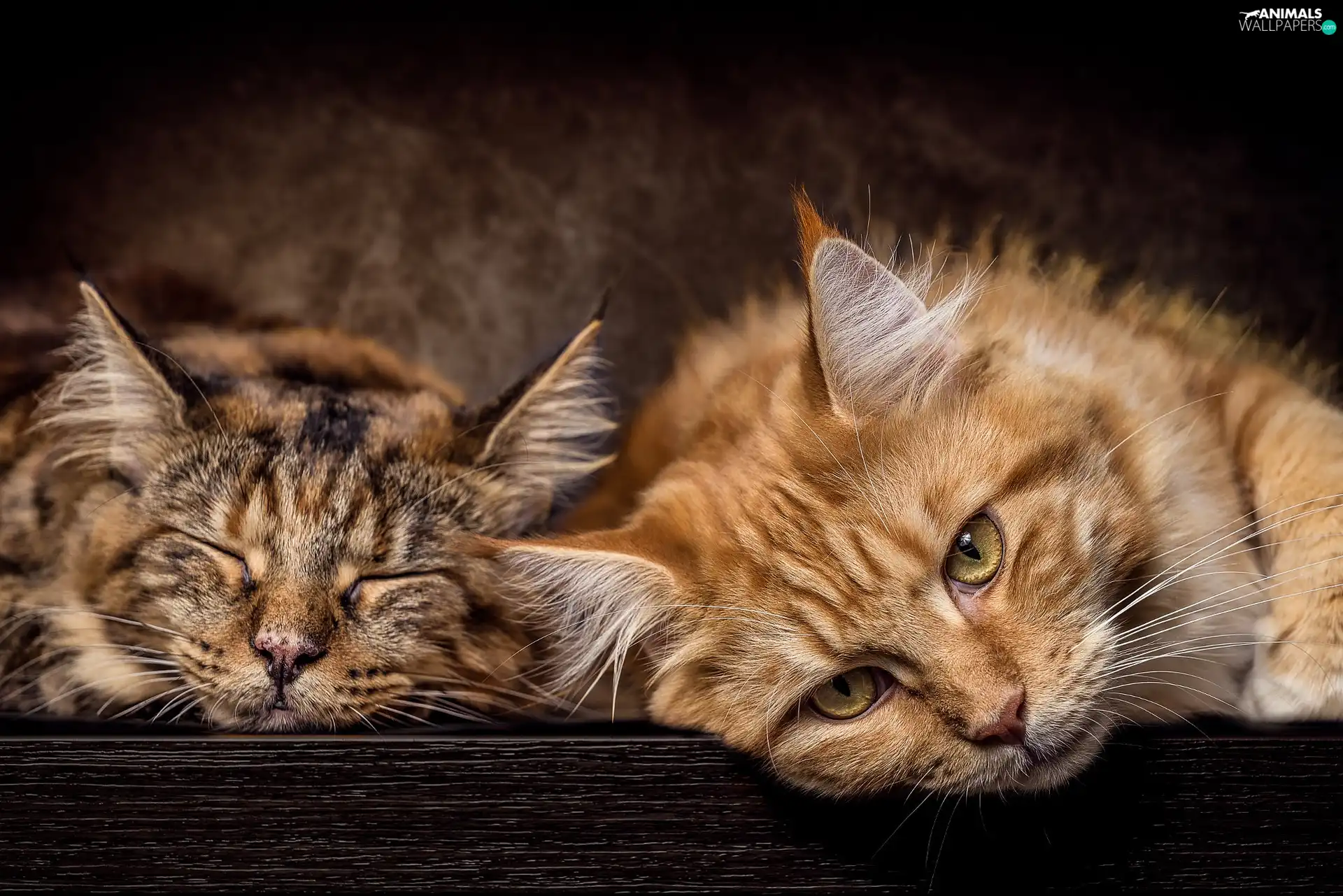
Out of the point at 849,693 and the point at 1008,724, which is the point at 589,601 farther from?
the point at 1008,724

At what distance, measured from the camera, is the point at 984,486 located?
37.5 inches

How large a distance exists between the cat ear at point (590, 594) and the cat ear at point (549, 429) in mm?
163

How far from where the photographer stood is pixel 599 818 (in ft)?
2.86

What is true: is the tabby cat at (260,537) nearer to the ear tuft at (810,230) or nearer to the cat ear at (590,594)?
the cat ear at (590,594)

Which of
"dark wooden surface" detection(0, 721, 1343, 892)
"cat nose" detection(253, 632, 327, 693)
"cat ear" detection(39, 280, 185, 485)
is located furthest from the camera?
"cat ear" detection(39, 280, 185, 485)

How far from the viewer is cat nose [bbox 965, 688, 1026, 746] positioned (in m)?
0.85

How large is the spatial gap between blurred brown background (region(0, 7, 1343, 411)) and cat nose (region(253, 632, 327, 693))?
68 centimetres

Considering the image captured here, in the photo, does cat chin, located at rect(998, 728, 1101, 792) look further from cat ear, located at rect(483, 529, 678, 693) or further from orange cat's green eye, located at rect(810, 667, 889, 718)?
cat ear, located at rect(483, 529, 678, 693)

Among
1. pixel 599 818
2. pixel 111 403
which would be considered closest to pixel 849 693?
pixel 599 818

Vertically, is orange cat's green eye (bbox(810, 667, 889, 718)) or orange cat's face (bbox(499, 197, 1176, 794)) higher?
orange cat's face (bbox(499, 197, 1176, 794))

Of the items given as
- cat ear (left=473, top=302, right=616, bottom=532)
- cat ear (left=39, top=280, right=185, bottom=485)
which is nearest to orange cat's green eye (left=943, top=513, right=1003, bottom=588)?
cat ear (left=473, top=302, right=616, bottom=532)

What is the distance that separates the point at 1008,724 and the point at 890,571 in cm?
17

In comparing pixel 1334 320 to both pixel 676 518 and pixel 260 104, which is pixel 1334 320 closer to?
pixel 676 518

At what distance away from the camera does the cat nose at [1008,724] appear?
0.85 metres
